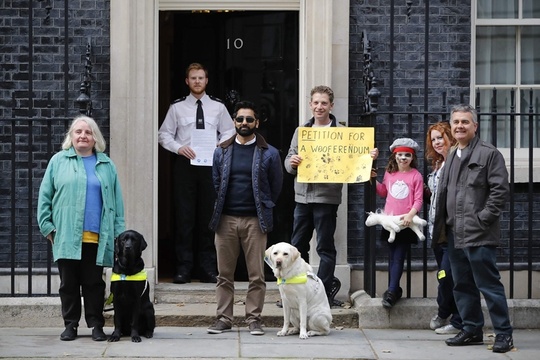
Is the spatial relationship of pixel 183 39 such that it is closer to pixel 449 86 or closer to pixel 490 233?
pixel 449 86

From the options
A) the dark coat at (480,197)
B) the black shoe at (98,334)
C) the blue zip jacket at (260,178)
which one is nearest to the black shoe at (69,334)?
the black shoe at (98,334)

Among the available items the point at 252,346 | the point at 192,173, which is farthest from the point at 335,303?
the point at 192,173

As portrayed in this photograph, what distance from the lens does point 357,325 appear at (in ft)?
33.8

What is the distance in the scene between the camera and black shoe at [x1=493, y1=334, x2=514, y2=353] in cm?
915

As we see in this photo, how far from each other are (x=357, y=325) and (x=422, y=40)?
110 inches

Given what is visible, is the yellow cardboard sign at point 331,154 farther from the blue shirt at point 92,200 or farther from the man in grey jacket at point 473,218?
the blue shirt at point 92,200

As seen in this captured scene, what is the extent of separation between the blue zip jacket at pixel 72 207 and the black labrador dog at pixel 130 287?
0.20 meters

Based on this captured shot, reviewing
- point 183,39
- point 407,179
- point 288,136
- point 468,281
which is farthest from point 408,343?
point 183,39

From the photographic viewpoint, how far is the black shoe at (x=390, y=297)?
33.2 feet

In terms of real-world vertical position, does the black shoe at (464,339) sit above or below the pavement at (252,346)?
above

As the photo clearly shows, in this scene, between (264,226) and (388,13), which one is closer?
(264,226)

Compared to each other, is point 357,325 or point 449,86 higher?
point 449,86

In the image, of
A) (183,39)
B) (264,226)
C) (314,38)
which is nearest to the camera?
(264,226)

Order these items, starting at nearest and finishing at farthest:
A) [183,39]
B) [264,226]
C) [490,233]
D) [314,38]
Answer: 1. [490,233]
2. [264,226]
3. [314,38]
4. [183,39]
